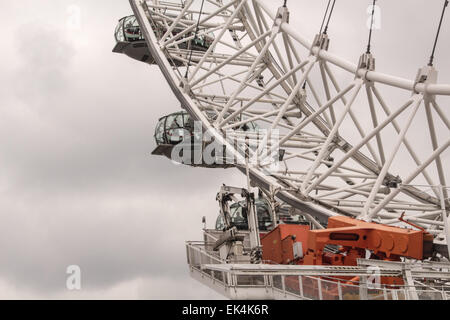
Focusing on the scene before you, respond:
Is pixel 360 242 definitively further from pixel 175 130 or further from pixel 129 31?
pixel 129 31

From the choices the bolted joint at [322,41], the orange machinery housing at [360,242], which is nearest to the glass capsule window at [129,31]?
the bolted joint at [322,41]

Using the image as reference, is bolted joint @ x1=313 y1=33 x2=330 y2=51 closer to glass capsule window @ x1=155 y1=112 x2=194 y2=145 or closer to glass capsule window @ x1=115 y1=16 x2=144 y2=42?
glass capsule window @ x1=155 y1=112 x2=194 y2=145

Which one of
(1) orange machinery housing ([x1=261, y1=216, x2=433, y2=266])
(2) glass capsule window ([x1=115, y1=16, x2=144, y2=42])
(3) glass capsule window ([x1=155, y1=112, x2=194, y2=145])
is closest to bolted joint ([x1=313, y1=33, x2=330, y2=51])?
(1) orange machinery housing ([x1=261, y1=216, x2=433, y2=266])

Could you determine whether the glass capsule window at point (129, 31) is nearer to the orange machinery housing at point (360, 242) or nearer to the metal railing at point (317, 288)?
the orange machinery housing at point (360, 242)

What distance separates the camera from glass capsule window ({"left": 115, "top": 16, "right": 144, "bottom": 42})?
61.7m

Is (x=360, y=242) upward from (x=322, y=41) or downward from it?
downward

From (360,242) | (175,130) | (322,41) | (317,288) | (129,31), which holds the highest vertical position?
(129,31)

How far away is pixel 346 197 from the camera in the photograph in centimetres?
4238

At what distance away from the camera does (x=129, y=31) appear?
61.9 meters

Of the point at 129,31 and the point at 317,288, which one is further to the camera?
the point at 129,31

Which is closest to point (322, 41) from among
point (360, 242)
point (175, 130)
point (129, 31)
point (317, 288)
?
point (360, 242)

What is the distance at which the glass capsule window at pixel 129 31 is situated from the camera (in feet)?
202
